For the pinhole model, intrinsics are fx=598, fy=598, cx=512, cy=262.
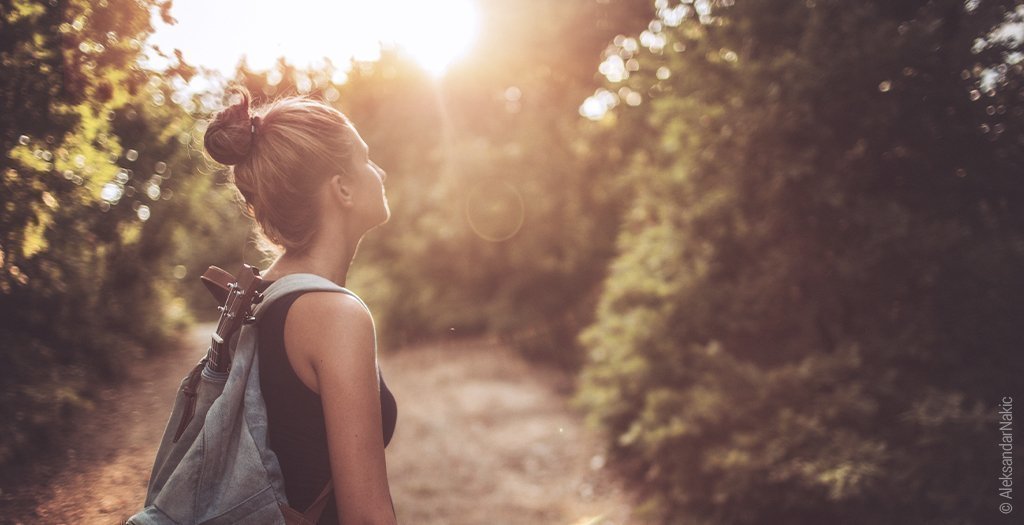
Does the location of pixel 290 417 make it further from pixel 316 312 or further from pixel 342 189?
pixel 342 189

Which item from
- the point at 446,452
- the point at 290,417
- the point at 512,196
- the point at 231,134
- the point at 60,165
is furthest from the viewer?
the point at 512,196

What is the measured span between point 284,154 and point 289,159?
21mm

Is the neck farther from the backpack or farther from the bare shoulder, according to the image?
the bare shoulder

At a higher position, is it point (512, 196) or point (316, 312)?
point (512, 196)

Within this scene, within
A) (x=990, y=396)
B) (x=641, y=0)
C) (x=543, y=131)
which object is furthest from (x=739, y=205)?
(x=543, y=131)

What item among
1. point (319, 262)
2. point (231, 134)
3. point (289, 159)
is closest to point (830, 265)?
point (319, 262)

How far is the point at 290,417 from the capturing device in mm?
1676

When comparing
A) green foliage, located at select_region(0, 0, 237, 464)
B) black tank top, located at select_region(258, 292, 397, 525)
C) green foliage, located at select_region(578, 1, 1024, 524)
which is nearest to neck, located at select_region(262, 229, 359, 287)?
black tank top, located at select_region(258, 292, 397, 525)

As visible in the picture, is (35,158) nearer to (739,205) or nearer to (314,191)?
(314,191)

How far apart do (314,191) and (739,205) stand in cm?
410

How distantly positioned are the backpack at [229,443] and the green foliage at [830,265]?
11.9 feet

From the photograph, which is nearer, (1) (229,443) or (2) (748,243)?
(1) (229,443)

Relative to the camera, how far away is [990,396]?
3.71 meters

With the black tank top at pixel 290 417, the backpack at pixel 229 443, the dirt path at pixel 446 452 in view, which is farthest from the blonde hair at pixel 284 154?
the dirt path at pixel 446 452
